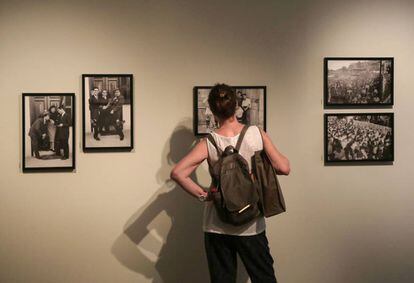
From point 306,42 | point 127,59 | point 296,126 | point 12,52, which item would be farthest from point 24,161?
point 306,42

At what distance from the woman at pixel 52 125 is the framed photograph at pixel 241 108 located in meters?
0.96

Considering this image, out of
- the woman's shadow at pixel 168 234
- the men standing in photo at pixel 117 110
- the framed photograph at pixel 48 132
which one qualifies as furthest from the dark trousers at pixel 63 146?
the woman's shadow at pixel 168 234

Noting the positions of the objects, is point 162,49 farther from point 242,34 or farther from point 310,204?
point 310,204

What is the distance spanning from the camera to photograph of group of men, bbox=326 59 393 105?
8.75 ft

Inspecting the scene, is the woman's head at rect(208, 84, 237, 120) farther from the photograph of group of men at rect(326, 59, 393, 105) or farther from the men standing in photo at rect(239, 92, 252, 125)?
the photograph of group of men at rect(326, 59, 393, 105)

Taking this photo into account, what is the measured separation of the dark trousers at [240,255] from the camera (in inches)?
79.4

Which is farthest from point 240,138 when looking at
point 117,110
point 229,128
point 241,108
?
point 117,110

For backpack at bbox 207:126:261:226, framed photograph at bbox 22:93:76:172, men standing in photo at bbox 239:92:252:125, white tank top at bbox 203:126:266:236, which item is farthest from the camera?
men standing in photo at bbox 239:92:252:125

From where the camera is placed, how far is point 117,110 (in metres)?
2.54

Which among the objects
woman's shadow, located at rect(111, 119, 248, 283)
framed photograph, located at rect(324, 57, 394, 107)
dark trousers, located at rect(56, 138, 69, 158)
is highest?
framed photograph, located at rect(324, 57, 394, 107)

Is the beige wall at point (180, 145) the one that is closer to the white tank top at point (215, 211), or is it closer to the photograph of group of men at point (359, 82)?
the photograph of group of men at point (359, 82)

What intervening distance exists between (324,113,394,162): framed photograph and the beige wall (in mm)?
77

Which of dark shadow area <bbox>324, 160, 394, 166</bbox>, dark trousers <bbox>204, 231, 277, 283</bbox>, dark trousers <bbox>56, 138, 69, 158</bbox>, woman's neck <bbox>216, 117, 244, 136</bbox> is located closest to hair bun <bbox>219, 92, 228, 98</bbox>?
woman's neck <bbox>216, 117, 244, 136</bbox>

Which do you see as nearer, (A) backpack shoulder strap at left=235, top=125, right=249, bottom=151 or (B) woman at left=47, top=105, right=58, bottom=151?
(A) backpack shoulder strap at left=235, top=125, right=249, bottom=151
